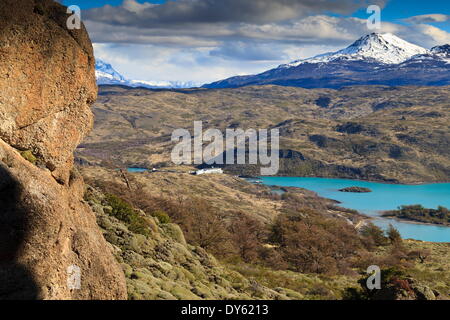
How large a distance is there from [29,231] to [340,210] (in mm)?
195523

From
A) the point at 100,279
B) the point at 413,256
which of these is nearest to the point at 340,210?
the point at 413,256

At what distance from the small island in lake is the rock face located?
637 feet

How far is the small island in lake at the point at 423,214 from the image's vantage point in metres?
186

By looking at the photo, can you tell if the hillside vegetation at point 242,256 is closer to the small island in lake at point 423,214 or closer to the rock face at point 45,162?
the rock face at point 45,162

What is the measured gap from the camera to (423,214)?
193 meters

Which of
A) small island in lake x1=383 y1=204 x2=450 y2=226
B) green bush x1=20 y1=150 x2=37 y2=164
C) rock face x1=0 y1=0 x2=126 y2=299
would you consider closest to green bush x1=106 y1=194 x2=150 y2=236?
rock face x1=0 y1=0 x2=126 y2=299

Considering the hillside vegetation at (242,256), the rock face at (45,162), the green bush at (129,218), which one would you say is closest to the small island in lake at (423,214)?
the hillside vegetation at (242,256)

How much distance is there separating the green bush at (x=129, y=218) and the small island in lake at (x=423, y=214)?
7150 inches

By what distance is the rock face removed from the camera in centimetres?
1081

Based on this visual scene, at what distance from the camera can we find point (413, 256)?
199 feet

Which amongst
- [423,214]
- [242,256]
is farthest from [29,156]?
[423,214]

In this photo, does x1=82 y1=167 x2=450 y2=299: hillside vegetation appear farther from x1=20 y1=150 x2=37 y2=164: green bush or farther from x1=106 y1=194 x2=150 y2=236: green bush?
x1=20 y1=150 x2=37 y2=164: green bush

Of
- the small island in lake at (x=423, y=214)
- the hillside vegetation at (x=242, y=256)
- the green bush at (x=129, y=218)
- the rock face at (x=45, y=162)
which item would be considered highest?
the rock face at (x=45, y=162)
